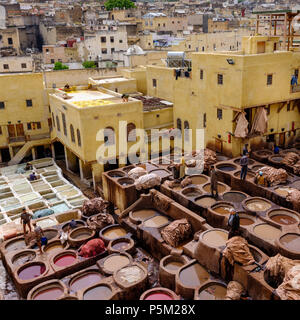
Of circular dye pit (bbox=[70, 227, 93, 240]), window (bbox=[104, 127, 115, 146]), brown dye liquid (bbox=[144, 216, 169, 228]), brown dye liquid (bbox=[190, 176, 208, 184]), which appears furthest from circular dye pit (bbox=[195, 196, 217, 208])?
window (bbox=[104, 127, 115, 146])

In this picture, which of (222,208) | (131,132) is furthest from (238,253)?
(131,132)

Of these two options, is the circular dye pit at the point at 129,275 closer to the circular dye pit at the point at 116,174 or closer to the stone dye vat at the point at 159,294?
the stone dye vat at the point at 159,294

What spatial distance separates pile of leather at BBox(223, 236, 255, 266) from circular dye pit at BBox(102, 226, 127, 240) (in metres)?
6.67

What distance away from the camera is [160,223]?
1817 cm

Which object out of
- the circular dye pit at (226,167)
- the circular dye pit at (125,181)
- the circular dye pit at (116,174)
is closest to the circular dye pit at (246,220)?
the circular dye pit at (226,167)

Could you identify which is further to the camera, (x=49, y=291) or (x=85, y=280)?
(x=85, y=280)

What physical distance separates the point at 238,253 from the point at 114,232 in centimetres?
756

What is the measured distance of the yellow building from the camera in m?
30.3

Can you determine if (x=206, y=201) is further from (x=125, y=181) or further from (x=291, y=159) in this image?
(x=291, y=159)

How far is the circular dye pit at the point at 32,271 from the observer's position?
51.2ft

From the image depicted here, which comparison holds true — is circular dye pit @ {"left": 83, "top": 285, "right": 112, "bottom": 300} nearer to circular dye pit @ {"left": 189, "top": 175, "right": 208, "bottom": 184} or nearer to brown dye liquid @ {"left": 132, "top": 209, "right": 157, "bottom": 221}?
brown dye liquid @ {"left": 132, "top": 209, "right": 157, "bottom": 221}

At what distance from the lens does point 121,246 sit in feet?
56.8
